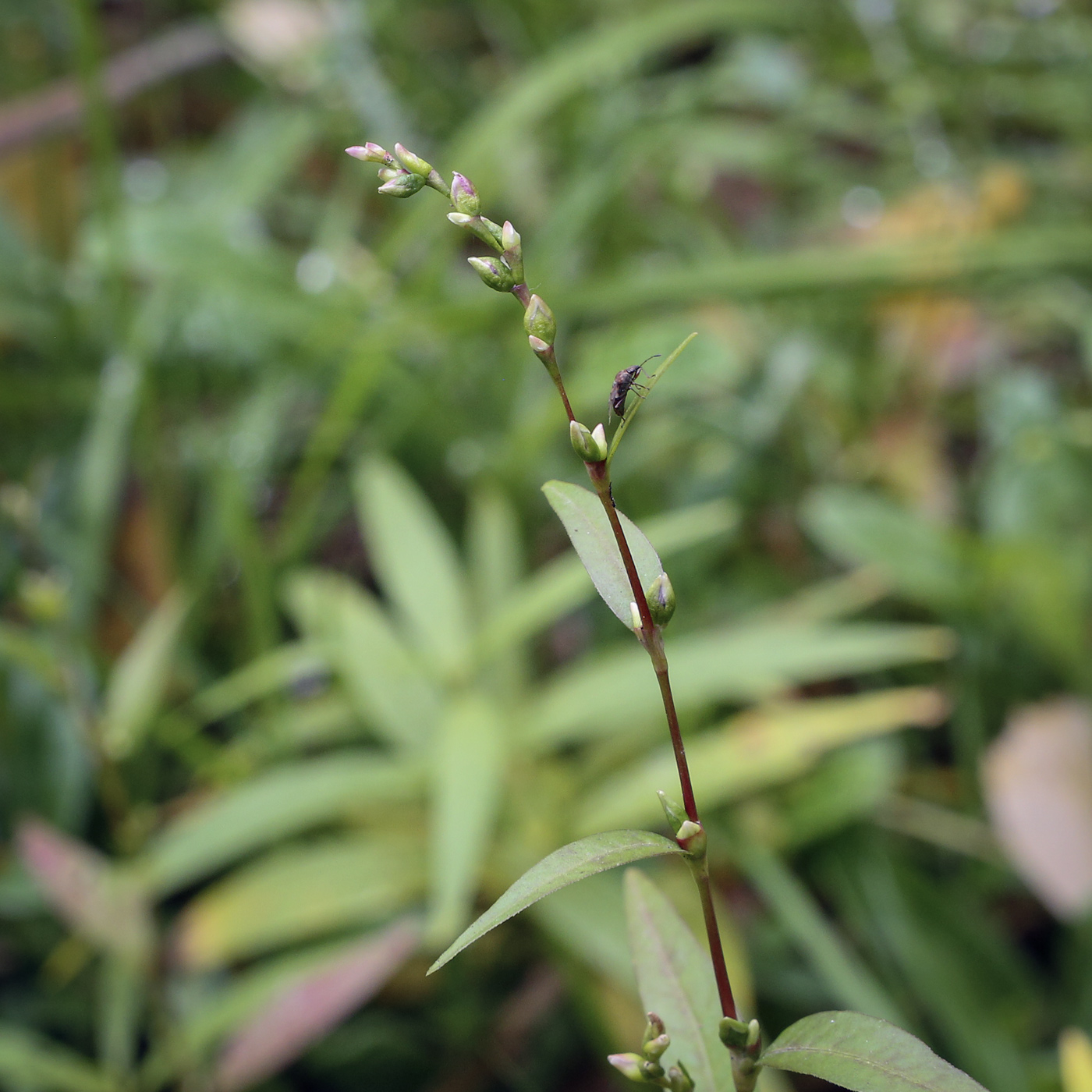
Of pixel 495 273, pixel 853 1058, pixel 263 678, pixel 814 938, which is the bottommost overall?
pixel 814 938

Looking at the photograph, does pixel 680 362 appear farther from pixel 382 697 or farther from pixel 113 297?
pixel 113 297

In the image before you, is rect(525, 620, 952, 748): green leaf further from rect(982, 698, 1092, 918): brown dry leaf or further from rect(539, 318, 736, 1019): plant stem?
rect(539, 318, 736, 1019): plant stem

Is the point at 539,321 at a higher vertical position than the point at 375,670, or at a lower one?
higher

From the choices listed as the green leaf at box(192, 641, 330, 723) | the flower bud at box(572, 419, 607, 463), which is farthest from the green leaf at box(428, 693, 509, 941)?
the flower bud at box(572, 419, 607, 463)

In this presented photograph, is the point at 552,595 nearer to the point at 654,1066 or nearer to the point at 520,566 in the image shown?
the point at 520,566

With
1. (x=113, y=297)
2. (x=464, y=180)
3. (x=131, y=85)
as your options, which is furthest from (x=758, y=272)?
(x=131, y=85)

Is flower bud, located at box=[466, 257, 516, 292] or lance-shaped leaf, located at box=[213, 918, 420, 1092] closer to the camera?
flower bud, located at box=[466, 257, 516, 292]

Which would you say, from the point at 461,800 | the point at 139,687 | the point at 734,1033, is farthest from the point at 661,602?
the point at 139,687

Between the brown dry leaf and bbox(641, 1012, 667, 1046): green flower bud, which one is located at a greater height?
bbox(641, 1012, 667, 1046): green flower bud
